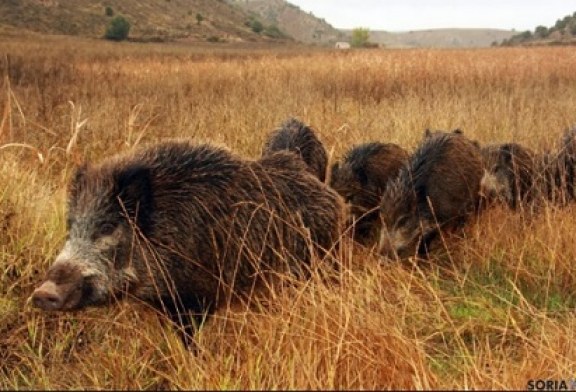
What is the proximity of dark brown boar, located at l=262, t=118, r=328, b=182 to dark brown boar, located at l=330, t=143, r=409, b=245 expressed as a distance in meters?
0.24

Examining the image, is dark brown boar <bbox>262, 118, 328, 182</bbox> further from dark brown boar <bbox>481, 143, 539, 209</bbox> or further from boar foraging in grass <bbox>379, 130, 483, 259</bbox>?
dark brown boar <bbox>481, 143, 539, 209</bbox>

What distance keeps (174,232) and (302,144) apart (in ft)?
9.88

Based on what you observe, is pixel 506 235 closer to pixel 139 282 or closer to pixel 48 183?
pixel 139 282

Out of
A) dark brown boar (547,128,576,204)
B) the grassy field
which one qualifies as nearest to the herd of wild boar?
the grassy field

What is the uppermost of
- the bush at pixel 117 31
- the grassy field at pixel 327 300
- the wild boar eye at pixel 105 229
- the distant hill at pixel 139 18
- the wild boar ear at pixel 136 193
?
the distant hill at pixel 139 18

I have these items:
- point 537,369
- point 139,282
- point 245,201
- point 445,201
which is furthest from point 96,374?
point 445,201

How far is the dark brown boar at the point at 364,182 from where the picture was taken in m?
5.48

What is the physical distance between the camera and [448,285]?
441 centimetres

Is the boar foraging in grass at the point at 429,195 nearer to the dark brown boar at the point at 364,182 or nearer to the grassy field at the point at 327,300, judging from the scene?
the grassy field at the point at 327,300

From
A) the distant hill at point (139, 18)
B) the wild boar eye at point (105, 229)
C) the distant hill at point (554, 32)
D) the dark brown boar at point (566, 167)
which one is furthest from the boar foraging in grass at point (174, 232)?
the distant hill at point (554, 32)

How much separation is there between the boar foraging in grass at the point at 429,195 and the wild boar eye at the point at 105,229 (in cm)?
219

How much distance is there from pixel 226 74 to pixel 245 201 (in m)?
11.8

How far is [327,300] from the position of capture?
3.08 meters

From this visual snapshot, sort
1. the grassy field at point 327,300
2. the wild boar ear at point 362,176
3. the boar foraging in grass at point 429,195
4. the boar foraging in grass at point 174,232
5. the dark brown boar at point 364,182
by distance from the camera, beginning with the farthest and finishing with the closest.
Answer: the wild boar ear at point 362,176 < the dark brown boar at point 364,182 < the boar foraging in grass at point 429,195 < the boar foraging in grass at point 174,232 < the grassy field at point 327,300
